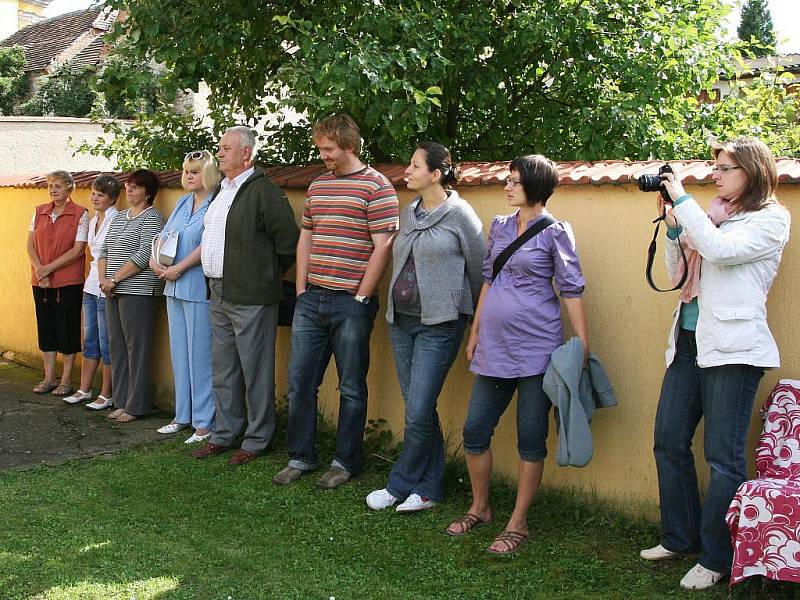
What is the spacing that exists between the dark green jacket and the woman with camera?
8.72ft

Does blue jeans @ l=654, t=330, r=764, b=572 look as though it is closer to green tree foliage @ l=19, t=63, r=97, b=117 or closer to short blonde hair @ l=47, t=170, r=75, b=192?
short blonde hair @ l=47, t=170, r=75, b=192

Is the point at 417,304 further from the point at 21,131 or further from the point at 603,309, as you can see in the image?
the point at 21,131

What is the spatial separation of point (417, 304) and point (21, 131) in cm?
1581

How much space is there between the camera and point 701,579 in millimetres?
4168

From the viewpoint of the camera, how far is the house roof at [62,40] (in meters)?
31.8

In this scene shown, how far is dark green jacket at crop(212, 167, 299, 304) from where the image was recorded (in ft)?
20.3

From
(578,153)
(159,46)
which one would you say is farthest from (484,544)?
(159,46)

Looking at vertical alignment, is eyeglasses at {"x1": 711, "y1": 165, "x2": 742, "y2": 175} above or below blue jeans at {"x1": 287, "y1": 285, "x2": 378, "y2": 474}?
above

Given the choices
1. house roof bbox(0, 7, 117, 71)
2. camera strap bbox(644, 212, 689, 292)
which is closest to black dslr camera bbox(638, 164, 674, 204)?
camera strap bbox(644, 212, 689, 292)

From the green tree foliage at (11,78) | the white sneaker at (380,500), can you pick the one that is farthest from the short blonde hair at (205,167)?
the green tree foliage at (11,78)

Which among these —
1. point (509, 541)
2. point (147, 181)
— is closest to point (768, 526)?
point (509, 541)

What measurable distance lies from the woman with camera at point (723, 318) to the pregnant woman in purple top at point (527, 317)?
57 centimetres

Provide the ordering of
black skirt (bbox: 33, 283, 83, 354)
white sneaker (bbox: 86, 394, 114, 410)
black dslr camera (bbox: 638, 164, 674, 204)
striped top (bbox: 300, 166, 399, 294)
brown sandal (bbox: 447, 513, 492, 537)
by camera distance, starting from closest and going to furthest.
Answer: black dslr camera (bbox: 638, 164, 674, 204) < brown sandal (bbox: 447, 513, 492, 537) < striped top (bbox: 300, 166, 399, 294) < white sneaker (bbox: 86, 394, 114, 410) < black skirt (bbox: 33, 283, 83, 354)

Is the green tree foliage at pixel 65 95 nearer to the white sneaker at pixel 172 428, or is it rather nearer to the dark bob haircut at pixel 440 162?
the white sneaker at pixel 172 428
